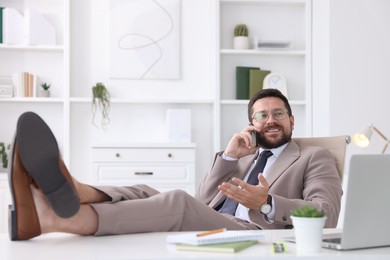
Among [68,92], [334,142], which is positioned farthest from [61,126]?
[334,142]

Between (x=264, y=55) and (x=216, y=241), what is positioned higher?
(x=264, y=55)

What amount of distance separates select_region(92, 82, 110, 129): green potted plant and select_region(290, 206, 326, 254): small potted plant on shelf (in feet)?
11.6

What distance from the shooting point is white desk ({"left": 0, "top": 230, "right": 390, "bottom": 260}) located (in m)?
1.55

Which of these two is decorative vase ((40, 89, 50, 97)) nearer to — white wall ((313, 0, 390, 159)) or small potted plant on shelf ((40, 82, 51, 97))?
small potted plant on shelf ((40, 82, 51, 97))

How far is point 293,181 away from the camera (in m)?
2.87

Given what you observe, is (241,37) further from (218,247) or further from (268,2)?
(218,247)

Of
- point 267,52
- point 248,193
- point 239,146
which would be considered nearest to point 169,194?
point 248,193

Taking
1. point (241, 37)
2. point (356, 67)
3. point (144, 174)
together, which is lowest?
point (144, 174)

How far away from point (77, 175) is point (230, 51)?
1525 mm

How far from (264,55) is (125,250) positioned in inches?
150

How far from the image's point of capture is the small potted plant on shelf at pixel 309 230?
5.24 ft

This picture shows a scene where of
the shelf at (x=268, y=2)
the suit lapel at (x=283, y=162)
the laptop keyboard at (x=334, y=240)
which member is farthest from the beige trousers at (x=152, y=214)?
the shelf at (x=268, y=2)

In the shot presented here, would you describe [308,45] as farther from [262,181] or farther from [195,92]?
[262,181]

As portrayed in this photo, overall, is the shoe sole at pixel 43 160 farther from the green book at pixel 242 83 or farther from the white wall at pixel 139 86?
the green book at pixel 242 83
